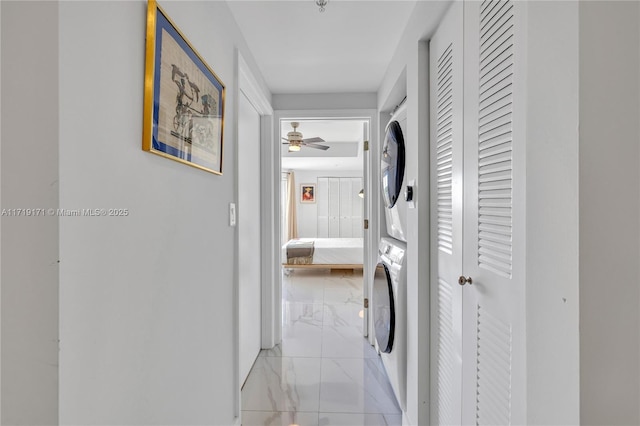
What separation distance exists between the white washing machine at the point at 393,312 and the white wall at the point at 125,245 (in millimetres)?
1043

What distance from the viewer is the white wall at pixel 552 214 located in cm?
55

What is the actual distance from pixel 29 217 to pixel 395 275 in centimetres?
166

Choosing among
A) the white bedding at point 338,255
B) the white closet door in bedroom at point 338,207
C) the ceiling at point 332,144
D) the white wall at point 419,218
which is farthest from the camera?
the white closet door in bedroom at point 338,207

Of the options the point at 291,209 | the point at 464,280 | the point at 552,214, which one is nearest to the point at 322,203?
the point at 291,209

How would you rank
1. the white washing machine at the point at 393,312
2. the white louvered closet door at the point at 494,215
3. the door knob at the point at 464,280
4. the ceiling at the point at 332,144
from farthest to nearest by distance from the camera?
the ceiling at the point at 332,144 → the white washing machine at the point at 393,312 → the door knob at the point at 464,280 → the white louvered closet door at the point at 494,215

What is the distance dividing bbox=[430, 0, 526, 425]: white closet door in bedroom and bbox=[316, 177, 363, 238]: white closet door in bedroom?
6853 mm

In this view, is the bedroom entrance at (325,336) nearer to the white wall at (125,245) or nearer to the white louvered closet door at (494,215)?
the white wall at (125,245)

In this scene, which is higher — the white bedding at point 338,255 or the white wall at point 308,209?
the white wall at point 308,209

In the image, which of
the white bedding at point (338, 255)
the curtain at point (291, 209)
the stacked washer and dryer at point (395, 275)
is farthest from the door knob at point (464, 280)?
the curtain at point (291, 209)

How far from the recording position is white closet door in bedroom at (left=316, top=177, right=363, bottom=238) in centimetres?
822

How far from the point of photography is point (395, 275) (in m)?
1.82

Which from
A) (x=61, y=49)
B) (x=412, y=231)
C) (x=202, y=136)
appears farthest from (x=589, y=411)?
(x=202, y=136)

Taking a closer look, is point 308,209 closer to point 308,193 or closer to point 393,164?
point 308,193

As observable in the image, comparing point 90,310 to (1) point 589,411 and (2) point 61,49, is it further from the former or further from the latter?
(1) point 589,411
